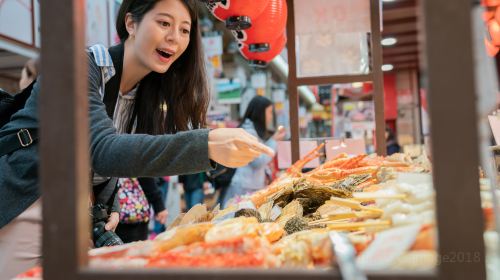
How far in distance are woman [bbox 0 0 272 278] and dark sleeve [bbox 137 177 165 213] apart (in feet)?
4.05

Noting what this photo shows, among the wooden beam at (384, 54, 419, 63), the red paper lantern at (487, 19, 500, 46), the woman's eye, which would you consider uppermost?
the wooden beam at (384, 54, 419, 63)

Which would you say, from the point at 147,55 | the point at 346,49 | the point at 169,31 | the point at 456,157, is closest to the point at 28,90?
the point at 147,55

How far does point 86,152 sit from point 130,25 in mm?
1046

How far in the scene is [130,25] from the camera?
1638 millimetres

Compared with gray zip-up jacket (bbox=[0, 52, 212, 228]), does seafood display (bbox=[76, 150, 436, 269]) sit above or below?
below

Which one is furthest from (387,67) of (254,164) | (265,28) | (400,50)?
(265,28)

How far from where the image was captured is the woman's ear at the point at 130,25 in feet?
5.30

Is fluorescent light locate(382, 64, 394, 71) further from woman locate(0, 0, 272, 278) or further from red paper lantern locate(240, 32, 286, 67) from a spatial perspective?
woman locate(0, 0, 272, 278)

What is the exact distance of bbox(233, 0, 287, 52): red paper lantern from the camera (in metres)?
3.11

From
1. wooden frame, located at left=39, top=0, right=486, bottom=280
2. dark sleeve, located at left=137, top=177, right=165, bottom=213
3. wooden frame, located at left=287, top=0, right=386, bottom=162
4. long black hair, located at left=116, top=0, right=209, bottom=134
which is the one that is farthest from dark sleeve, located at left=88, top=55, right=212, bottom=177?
wooden frame, located at left=287, top=0, right=386, bottom=162

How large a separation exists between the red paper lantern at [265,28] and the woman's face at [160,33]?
1.58 metres

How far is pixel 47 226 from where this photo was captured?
0.68 meters

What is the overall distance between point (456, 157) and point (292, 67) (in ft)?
10.0

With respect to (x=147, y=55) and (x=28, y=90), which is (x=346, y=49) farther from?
(x=28, y=90)
